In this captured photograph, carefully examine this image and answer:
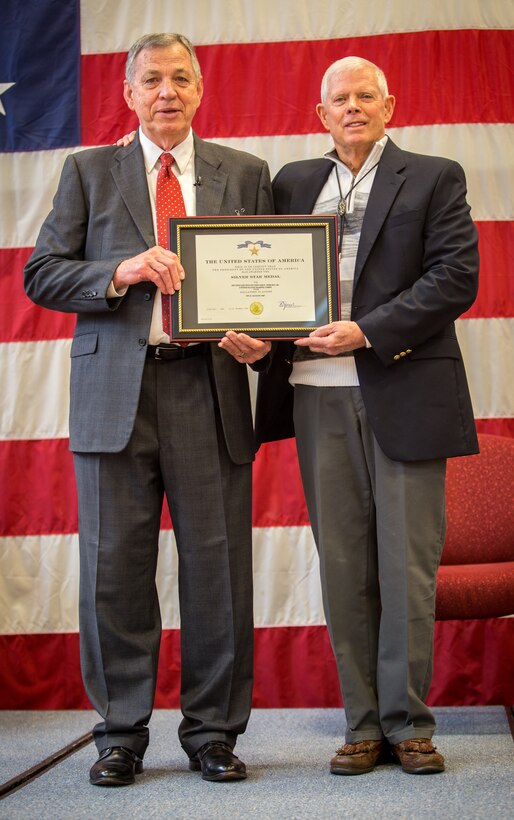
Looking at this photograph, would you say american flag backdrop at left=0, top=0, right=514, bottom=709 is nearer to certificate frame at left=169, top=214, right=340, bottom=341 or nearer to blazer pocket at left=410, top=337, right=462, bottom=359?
blazer pocket at left=410, top=337, right=462, bottom=359

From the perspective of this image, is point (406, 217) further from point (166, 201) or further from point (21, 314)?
point (21, 314)

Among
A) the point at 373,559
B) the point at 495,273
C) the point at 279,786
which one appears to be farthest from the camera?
the point at 495,273

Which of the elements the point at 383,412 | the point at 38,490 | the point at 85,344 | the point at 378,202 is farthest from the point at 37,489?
the point at 378,202

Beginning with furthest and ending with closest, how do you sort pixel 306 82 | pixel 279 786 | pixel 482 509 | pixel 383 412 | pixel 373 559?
pixel 306 82 < pixel 482 509 < pixel 373 559 < pixel 383 412 < pixel 279 786

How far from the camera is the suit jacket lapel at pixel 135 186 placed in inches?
92.1

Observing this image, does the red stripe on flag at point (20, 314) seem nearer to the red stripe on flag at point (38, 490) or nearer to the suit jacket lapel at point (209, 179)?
the red stripe on flag at point (38, 490)

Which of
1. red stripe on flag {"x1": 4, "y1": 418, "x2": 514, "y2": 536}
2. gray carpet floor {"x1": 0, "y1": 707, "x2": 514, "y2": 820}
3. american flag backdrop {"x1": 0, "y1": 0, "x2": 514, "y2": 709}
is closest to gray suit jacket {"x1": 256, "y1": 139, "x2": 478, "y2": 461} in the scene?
gray carpet floor {"x1": 0, "y1": 707, "x2": 514, "y2": 820}

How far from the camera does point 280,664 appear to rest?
3.39 m

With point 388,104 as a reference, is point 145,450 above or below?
below

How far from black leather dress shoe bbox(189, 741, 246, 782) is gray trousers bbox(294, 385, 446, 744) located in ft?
0.94

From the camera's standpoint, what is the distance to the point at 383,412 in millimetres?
2266

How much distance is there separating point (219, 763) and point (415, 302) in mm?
1161

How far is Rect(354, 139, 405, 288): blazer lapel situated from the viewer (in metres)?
2.31

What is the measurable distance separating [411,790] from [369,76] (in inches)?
66.8
